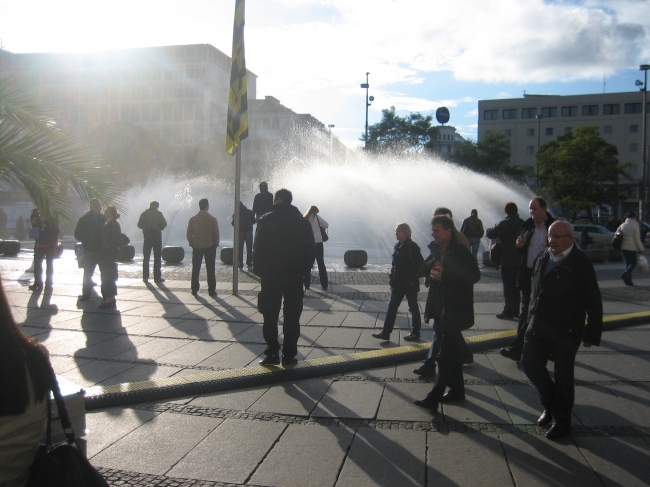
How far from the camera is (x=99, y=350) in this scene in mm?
6918

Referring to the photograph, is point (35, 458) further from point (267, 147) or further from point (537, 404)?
point (267, 147)

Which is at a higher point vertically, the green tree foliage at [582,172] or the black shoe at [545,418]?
the green tree foliage at [582,172]

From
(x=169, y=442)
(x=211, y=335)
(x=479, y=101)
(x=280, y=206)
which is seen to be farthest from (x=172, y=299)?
(x=479, y=101)

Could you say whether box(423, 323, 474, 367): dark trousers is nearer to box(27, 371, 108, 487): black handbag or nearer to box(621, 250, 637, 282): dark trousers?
box(27, 371, 108, 487): black handbag

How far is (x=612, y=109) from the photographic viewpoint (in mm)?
89188

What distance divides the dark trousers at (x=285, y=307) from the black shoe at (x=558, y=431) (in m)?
2.64

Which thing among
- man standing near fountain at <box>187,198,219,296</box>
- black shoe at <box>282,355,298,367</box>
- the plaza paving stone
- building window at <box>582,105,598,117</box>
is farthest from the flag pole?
building window at <box>582,105,598,117</box>

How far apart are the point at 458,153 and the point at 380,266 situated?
124ft

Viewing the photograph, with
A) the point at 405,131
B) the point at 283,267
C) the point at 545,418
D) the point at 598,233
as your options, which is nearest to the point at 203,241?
the point at 283,267

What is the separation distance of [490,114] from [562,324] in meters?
97.0

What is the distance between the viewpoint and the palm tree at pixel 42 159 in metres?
5.41

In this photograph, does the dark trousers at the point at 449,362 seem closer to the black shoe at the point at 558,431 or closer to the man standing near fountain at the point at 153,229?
the black shoe at the point at 558,431

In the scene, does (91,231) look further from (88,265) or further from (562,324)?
(562,324)

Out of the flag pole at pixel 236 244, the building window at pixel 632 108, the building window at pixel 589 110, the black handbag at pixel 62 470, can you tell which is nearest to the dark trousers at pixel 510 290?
the flag pole at pixel 236 244
